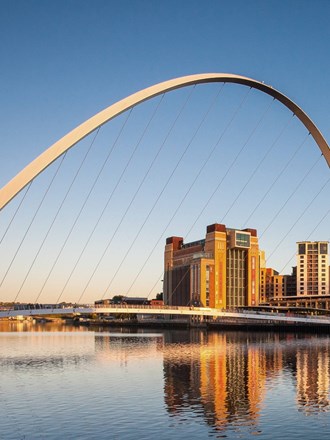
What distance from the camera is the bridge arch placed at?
2764 centimetres

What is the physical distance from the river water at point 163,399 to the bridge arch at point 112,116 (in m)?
9.02

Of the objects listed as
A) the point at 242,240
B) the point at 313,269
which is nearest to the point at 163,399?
the point at 242,240

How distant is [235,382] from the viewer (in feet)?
104

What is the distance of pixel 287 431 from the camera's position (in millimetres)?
20406

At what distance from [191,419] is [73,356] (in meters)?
27.2

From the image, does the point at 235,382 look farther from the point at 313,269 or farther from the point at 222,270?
the point at 313,269

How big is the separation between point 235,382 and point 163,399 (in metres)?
6.40

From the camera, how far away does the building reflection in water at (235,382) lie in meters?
23.7

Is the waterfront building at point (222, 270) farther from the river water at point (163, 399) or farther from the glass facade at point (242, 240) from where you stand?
the river water at point (163, 399)

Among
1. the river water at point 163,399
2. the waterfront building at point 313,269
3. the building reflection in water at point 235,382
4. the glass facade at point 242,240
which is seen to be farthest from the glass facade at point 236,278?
the river water at point 163,399

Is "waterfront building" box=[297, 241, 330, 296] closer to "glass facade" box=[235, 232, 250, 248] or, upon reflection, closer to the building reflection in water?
"glass facade" box=[235, 232, 250, 248]

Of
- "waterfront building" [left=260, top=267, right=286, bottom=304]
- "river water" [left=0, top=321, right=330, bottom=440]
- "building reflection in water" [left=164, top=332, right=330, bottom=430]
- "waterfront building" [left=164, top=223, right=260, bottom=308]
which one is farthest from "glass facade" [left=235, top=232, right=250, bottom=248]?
"river water" [left=0, top=321, right=330, bottom=440]

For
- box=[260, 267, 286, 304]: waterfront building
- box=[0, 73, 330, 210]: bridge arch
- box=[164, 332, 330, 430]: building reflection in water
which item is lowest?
box=[164, 332, 330, 430]: building reflection in water

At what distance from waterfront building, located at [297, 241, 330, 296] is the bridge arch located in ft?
507
